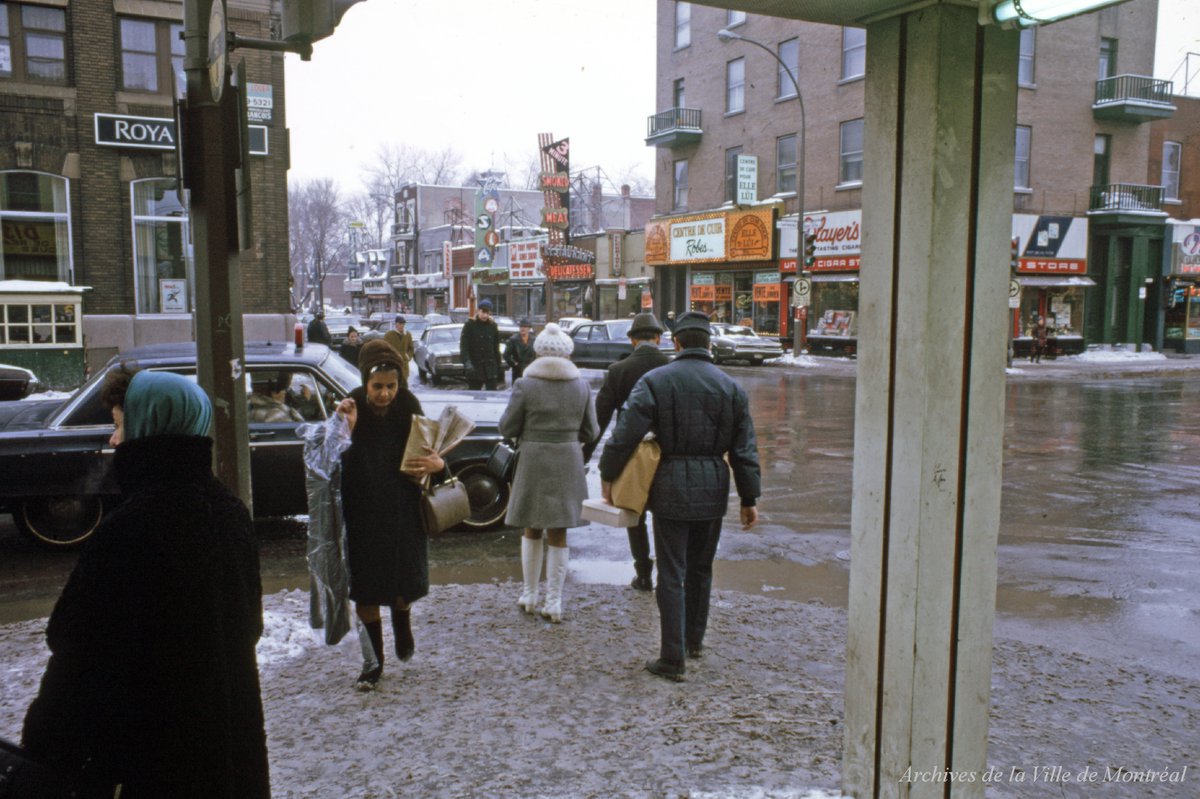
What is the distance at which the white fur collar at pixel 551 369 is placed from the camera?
557 cm

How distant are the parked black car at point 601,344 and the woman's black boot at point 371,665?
2157 centimetres

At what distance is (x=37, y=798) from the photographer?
1.91 meters

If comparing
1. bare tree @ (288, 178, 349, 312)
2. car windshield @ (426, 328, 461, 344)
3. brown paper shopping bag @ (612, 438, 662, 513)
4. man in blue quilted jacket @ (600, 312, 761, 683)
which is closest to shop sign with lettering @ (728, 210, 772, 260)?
car windshield @ (426, 328, 461, 344)

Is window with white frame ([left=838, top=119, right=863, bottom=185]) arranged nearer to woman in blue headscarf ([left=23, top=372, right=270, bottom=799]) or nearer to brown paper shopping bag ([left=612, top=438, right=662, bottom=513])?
brown paper shopping bag ([left=612, top=438, right=662, bottom=513])

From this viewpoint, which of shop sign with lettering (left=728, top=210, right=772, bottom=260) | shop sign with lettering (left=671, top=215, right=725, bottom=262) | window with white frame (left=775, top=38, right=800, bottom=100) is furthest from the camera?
shop sign with lettering (left=671, top=215, right=725, bottom=262)

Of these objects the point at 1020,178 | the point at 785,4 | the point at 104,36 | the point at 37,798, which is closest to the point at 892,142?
the point at 785,4

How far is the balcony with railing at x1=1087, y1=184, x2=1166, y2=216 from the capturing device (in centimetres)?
3250

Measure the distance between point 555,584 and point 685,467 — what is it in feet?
4.55

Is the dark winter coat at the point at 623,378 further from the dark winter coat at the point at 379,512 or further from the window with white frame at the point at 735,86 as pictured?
the window with white frame at the point at 735,86

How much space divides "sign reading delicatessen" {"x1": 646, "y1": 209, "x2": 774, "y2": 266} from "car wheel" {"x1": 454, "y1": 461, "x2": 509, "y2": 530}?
27664 mm

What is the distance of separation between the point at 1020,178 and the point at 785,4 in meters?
32.8

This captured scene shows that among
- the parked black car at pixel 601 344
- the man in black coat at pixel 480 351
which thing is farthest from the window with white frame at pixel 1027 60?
the man in black coat at pixel 480 351

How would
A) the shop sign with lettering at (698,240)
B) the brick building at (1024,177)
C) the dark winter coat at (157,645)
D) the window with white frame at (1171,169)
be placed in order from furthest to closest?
the shop sign with lettering at (698,240)
the window with white frame at (1171,169)
the brick building at (1024,177)
the dark winter coat at (157,645)

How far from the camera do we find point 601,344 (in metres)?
26.8
